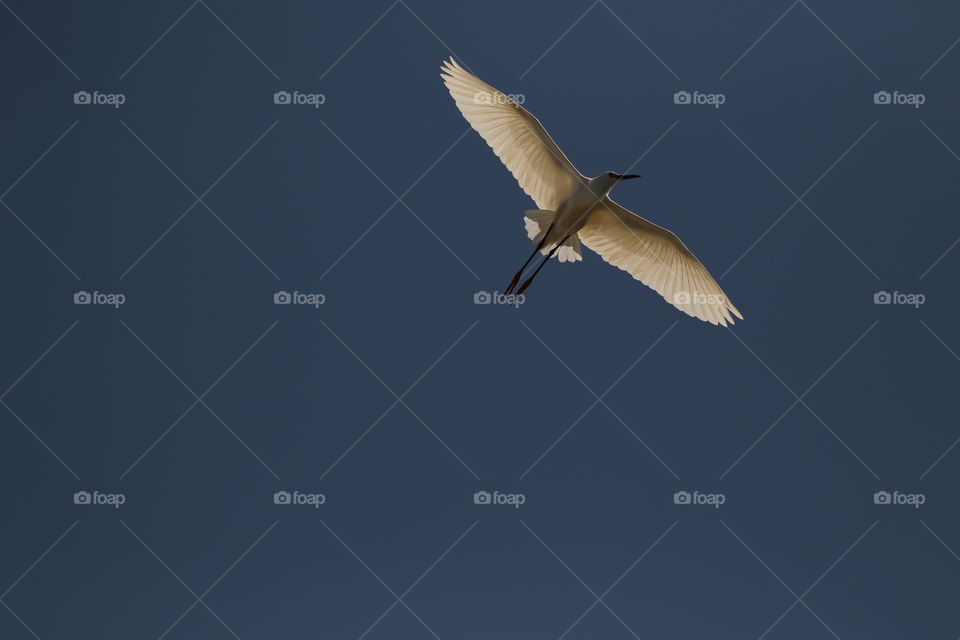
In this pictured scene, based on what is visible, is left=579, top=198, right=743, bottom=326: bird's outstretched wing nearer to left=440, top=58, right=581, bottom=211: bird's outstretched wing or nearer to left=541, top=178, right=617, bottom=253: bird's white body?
left=541, top=178, right=617, bottom=253: bird's white body

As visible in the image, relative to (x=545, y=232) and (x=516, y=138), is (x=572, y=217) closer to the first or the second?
(x=545, y=232)

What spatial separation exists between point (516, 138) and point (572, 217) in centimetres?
98

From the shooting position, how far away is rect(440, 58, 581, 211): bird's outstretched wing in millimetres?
10594

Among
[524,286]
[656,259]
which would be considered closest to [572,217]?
[524,286]

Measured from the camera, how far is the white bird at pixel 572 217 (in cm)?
1077

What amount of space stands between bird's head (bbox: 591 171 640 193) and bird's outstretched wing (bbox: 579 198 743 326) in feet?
0.67


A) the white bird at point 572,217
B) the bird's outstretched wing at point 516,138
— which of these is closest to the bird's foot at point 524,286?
the white bird at point 572,217

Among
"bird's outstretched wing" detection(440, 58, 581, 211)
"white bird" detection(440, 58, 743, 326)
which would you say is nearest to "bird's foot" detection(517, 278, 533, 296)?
"white bird" detection(440, 58, 743, 326)

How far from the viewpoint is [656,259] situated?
1207cm

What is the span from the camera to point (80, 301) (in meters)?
13.7

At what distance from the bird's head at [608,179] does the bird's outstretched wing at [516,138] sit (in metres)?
0.21

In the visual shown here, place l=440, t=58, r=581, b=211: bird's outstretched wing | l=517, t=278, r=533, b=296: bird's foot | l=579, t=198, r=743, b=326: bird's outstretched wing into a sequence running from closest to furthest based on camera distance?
l=440, t=58, r=581, b=211: bird's outstretched wing, l=517, t=278, r=533, b=296: bird's foot, l=579, t=198, r=743, b=326: bird's outstretched wing

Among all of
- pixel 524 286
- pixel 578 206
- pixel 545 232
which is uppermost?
pixel 578 206

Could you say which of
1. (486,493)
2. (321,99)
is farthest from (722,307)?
(321,99)
